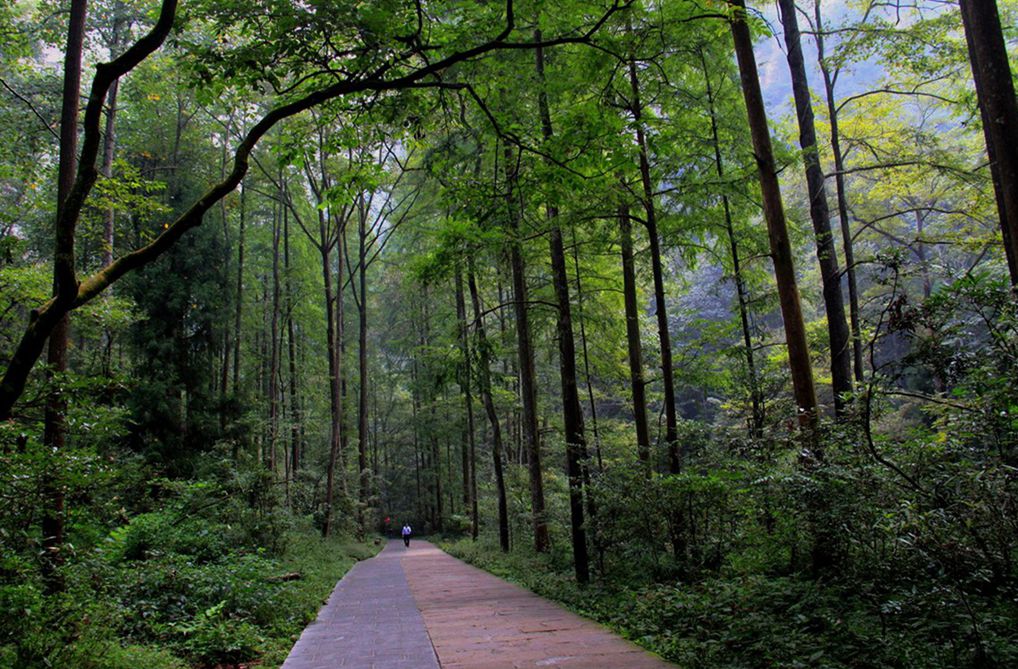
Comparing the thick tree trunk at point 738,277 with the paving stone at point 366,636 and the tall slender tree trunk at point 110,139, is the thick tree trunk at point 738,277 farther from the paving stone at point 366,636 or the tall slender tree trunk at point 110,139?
the tall slender tree trunk at point 110,139

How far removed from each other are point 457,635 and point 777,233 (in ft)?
19.3

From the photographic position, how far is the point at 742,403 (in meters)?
10.9

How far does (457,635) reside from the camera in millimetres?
6094

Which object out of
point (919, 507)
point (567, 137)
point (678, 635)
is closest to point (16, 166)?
point (567, 137)

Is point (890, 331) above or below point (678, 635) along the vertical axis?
above

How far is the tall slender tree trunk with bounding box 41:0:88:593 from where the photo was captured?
3.47 m

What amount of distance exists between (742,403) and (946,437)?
669 cm

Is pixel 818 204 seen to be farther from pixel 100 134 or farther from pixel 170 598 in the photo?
pixel 170 598

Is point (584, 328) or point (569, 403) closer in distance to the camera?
point (569, 403)

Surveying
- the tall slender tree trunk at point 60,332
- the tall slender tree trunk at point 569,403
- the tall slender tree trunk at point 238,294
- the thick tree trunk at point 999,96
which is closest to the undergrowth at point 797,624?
the tall slender tree trunk at point 569,403

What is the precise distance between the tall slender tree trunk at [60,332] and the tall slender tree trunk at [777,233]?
21.8 feet

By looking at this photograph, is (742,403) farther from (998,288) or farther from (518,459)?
(518,459)

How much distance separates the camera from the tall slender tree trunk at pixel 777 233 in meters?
6.50

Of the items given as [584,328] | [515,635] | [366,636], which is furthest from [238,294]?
[515,635]
